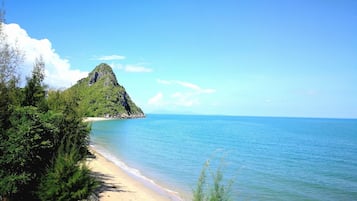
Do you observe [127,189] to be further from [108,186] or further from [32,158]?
[32,158]

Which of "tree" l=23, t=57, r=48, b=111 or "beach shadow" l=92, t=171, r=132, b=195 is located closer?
"tree" l=23, t=57, r=48, b=111

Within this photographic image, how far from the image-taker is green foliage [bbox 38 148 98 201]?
10875mm

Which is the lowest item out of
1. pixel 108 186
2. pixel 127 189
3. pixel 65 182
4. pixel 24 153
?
pixel 127 189

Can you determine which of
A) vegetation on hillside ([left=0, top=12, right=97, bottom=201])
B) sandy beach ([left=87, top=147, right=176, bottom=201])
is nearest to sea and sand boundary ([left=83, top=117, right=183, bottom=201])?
sandy beach ([left=87, top=147, right=176, bottom=201])

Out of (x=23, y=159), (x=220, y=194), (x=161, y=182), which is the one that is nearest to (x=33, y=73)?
(x=23, y=159)

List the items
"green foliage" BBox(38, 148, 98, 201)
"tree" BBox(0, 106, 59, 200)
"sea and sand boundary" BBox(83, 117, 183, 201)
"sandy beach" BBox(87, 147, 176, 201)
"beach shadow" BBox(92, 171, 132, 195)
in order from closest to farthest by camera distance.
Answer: "tree" BBox(0, 106, 59, 200) → "green foliage" BBox(38, 148, 98, 201) → "sandy beach" BBox(87, 147, 176, 201) → "sea and sand boundary" BBox(83, 117, 183, 201) → "beach shadow" BBox(92, 171, 132, 195)

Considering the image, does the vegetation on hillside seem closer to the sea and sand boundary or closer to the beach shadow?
the sea and sand boundary

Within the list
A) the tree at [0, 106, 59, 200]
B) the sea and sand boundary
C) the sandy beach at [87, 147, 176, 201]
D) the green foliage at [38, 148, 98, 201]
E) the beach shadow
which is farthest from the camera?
the beach shadow

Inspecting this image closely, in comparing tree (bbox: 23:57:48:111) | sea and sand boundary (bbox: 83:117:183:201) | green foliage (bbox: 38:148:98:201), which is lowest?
sea and sand boundary (bbox: 83:117:183:201)

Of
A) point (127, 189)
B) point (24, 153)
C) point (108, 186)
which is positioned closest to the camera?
point (24, 153)

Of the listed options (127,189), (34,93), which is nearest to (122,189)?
(127,189)

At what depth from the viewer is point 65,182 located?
10953 mm

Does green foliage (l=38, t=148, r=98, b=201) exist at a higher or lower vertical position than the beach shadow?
higher

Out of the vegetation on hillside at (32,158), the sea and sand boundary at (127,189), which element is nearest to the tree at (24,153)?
the vegetation on hillside at (32,158)
